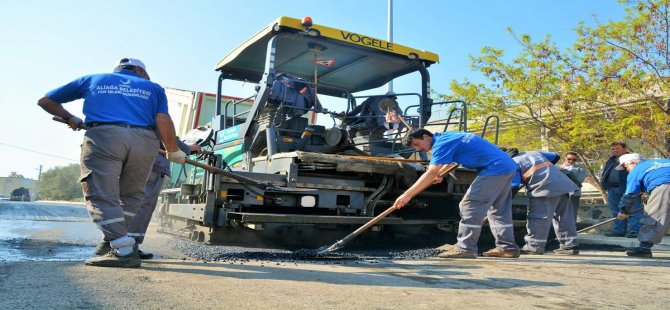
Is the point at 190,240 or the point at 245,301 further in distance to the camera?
the point at 190,240

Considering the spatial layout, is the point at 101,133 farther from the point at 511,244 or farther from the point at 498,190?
the point at 511,244

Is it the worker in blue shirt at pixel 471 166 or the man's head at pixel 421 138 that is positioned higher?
the man's head at pixel 421 138

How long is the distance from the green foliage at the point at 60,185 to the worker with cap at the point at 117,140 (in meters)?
57.5

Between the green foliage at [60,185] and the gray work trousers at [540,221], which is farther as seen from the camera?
the green foliage at [60,185]

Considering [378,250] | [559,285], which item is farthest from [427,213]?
[559,285]

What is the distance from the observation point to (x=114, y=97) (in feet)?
11.0

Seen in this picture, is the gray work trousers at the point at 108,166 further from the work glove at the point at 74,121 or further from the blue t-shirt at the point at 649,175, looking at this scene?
the blue t-shirt at the point at 649,175

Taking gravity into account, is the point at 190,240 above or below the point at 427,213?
below

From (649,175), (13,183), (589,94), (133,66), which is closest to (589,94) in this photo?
(589,94)

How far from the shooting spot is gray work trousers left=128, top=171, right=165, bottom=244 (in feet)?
13.6

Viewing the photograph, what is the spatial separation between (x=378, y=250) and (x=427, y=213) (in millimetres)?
906

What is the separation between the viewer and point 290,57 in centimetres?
632

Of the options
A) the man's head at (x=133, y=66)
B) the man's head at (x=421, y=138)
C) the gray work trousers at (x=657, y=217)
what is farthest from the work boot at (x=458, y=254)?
the man's head at (x=133, y=66)

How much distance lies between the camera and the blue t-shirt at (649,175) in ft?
17.8
